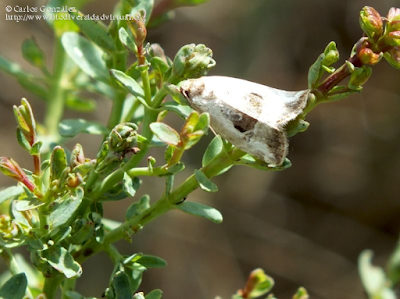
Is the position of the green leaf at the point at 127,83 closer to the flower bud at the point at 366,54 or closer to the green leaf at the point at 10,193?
the green leaf at the point at 10,193

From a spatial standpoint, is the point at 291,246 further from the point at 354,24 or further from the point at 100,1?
the point at 100,1

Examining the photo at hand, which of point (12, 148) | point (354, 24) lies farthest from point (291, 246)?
point (12, 148)

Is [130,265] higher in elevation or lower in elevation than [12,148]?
higher

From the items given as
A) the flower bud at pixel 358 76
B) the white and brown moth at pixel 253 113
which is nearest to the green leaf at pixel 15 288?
the white and brown moth at pixel 253 113

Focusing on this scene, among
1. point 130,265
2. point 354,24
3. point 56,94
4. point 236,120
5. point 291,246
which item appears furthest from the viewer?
point 354,24

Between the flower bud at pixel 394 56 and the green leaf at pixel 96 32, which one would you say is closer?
the flower bud at pixel 394 56

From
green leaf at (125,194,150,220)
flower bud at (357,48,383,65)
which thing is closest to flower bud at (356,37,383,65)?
flower bud at (357,48,383,65)
